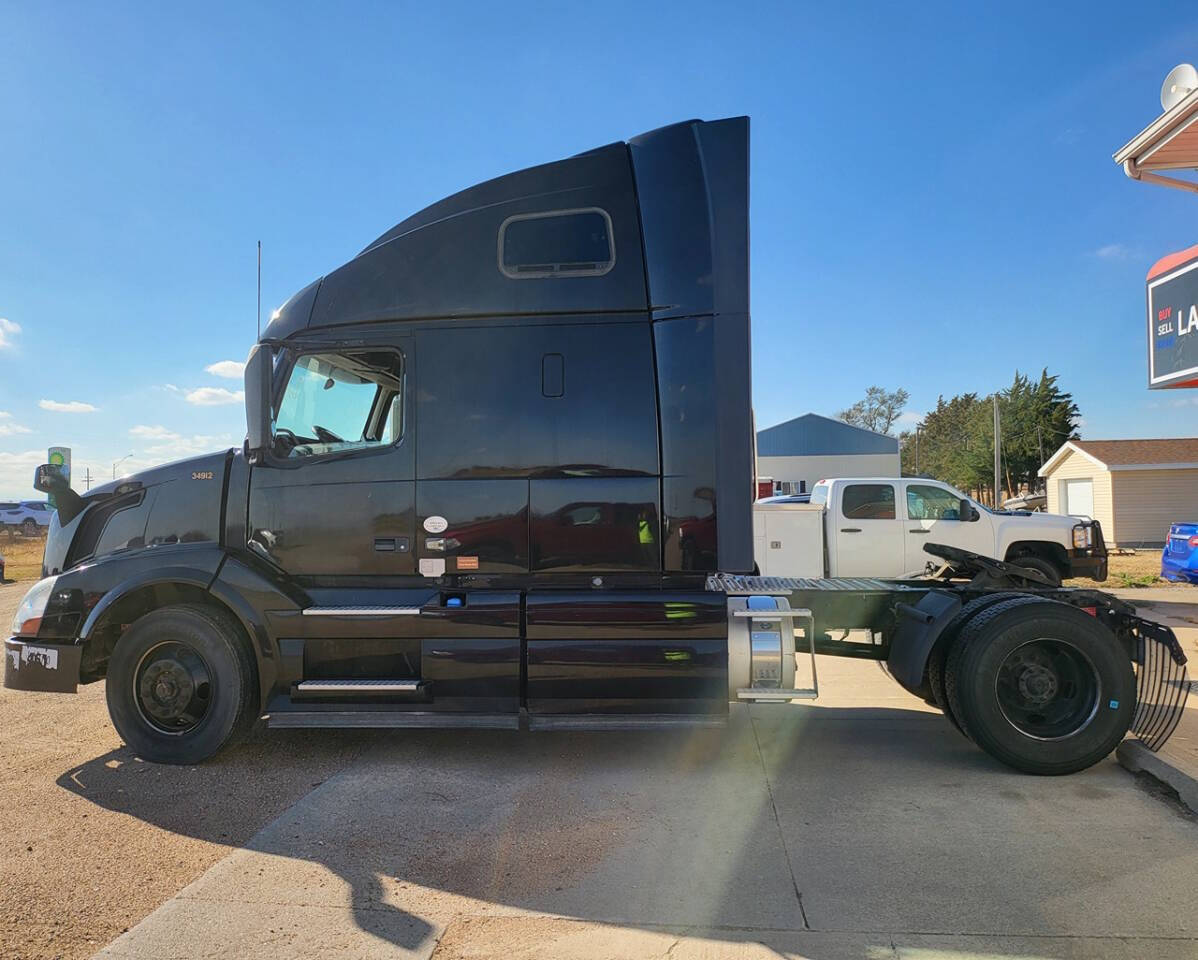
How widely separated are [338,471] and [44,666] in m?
2.32

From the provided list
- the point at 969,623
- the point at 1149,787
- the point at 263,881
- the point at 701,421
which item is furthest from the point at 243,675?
the point at 1149,787

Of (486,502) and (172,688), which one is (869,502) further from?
(172,688)

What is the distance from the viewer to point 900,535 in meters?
10.8

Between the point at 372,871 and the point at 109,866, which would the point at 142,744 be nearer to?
the point at 109,866

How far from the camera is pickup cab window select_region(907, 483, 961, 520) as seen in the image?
1088cm

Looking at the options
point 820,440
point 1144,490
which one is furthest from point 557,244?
point 820,440

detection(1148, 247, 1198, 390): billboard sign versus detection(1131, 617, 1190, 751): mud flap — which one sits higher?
detection(1148, 247, 1198, 390): billboard sign

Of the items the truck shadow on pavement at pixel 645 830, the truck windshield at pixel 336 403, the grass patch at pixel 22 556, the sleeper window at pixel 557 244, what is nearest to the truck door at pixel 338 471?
the truck windshield at pixel 336 403

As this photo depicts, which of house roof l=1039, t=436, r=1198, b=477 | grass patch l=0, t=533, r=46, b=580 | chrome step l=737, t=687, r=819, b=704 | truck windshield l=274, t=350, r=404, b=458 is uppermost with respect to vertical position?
house roof l=1039, t=436, r=1198, b=477

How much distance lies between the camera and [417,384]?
4.94 metres

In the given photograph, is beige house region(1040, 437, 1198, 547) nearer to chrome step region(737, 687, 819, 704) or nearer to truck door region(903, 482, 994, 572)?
truck door region(903, 482, 994, 572)

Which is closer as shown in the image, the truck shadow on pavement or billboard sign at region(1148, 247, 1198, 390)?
the truck shadow on pavement

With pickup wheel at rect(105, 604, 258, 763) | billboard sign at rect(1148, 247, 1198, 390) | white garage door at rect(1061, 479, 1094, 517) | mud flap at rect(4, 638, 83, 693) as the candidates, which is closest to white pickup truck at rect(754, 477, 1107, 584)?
billboard sign at rect(1148, 247, 1198, 390)

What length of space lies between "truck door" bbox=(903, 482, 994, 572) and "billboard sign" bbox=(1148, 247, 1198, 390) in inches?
120
